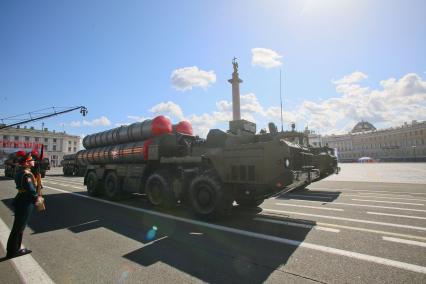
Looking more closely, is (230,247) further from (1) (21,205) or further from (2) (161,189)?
(2) (161,189)

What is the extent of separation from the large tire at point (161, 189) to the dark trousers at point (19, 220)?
4.42 m

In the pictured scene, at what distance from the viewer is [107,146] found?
42.9 feet

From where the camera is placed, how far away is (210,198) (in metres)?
7.76

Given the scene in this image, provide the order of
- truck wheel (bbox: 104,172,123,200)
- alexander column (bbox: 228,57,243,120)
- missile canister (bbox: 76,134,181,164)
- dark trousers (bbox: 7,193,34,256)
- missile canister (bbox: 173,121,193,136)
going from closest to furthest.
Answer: dark trousers (bbox: 7,193,34,256), missile canister (bbox: 76,134,181,164), missile canister (bbox: 173,121,193,136), truck wheel (bbox: 104,172,123,200), alexander column (bbox: 228,57,243,120)

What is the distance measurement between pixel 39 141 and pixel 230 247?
411ft

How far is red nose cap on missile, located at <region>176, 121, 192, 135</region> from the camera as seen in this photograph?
425 inches

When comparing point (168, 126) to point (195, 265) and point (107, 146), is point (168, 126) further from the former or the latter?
point (195, 265)

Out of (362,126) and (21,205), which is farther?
(362,126)

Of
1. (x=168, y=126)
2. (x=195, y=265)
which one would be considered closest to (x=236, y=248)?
(x=195, y=265)

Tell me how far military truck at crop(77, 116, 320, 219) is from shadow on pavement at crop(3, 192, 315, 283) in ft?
2.58

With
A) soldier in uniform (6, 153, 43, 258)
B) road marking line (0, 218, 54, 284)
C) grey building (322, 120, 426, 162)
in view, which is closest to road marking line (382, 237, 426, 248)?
road marking line (0, 218, 54, 284)

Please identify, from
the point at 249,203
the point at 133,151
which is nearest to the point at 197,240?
the point at 249,203

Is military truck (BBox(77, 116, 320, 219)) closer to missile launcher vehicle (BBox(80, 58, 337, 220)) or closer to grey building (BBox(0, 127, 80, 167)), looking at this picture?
missile launcher vehicle (BBox(80, 58, 337, 220))

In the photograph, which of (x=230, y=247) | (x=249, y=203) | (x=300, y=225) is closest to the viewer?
(x=230, y=247)
